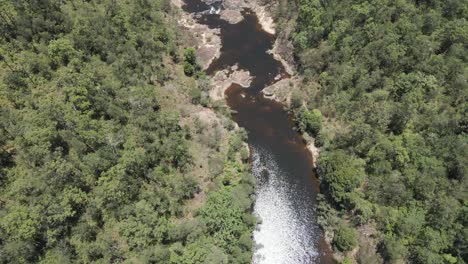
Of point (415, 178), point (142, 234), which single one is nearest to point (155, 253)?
point (142, 234)

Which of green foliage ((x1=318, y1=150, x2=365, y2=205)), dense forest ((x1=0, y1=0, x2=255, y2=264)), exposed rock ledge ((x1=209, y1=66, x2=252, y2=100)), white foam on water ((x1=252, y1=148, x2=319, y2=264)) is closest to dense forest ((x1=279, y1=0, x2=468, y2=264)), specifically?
green foliage ((x1=318, y1=150, x2=365, y2=205))

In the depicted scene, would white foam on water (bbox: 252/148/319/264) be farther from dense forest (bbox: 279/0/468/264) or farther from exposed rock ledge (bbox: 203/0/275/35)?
exposed rock ledge (bbox: 203/0/275/35)

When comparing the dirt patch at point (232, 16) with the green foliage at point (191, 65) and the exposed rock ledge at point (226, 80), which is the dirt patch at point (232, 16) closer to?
the exposed rock ledge at point (226, 80)

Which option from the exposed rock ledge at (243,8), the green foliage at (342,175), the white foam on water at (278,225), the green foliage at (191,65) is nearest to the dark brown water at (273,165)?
the white foam on water at (278,225)

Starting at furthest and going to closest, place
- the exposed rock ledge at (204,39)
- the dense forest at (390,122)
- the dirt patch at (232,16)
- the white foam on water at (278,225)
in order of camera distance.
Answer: the dirt patch at (232,16) < the exposed rock ledge at (204,39) < the white foam on water at (278,225) < the dense forest at (390,122)

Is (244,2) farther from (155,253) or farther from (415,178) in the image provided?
(155,253)

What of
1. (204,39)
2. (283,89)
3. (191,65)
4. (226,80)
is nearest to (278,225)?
(283,89)

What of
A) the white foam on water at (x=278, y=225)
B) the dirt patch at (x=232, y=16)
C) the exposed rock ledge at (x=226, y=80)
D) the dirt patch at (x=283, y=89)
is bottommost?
the white foam on water at (x=278, y=225)

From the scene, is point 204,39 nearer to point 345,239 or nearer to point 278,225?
point 278,225
